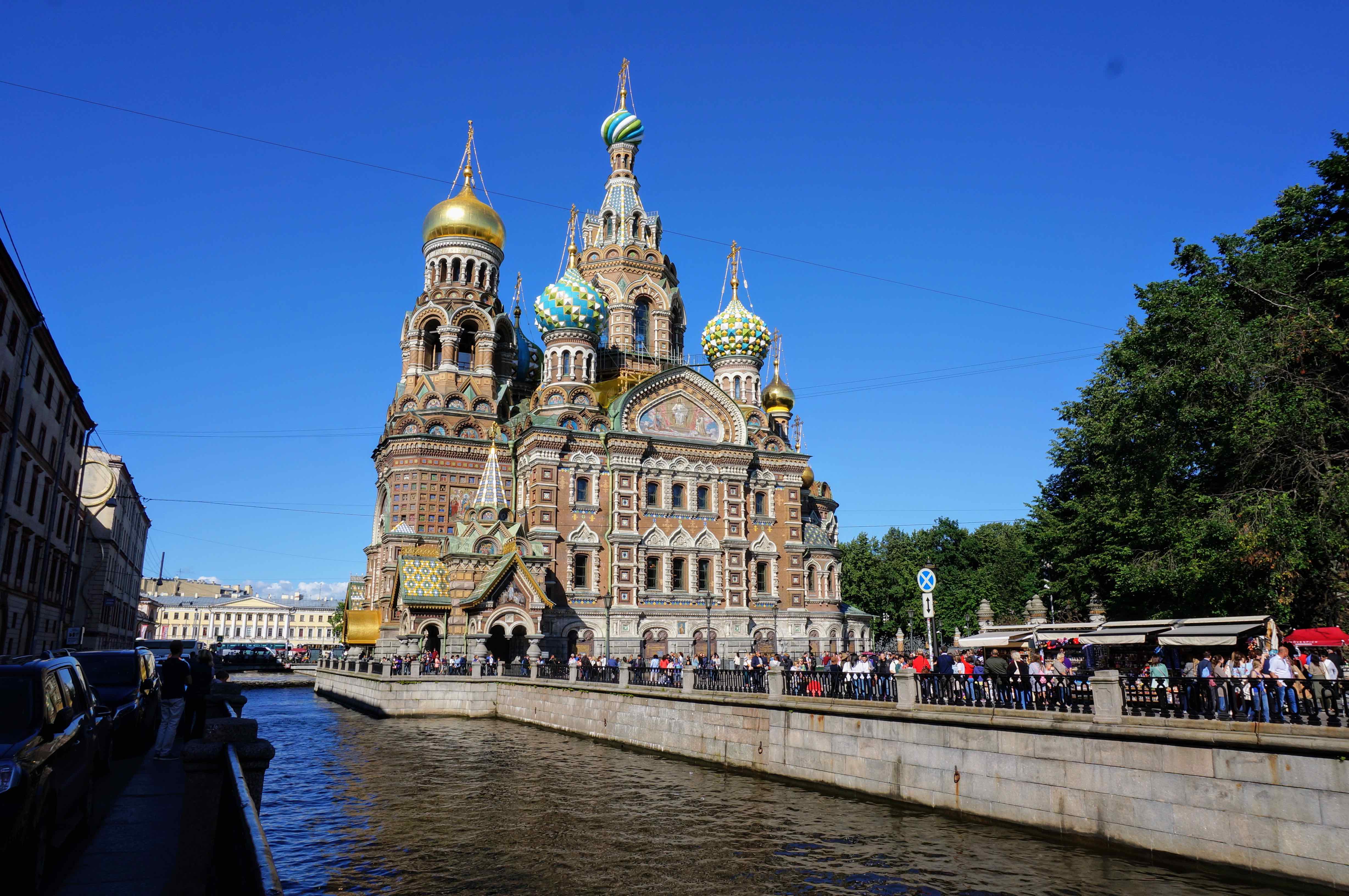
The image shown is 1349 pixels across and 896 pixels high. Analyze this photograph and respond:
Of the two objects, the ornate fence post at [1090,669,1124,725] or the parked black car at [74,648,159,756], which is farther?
the parked black car at [74,648,159,756]

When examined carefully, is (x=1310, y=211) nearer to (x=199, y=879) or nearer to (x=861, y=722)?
(x=861, y=722)

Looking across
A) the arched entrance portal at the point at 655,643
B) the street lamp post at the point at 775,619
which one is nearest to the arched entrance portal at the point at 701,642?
the arched entrance portal at the point at 655,643

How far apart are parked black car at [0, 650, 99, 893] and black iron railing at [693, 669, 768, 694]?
1492cm

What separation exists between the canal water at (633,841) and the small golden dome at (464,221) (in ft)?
122

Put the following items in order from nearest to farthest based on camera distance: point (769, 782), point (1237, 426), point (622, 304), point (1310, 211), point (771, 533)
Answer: point (769, 782)
point (1237, 426)
point (1310, 211)
point (771, 533)
point (622, 304)

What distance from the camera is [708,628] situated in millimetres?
43562

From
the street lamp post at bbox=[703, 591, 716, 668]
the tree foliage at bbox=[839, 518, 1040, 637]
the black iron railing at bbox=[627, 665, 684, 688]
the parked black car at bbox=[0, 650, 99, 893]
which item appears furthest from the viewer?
the tree foliage at bbox=[839, 518, 1040, 637]

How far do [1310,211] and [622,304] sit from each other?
3554 cm

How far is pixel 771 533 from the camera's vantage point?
4916cm

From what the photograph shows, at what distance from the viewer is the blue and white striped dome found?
58.7 meters

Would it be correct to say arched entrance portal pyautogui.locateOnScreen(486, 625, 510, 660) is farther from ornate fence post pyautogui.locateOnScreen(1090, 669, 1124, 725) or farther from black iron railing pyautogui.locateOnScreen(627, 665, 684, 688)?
ornate fence post pyautogui.locateOnScreen(1090, 669, 1124, 725)

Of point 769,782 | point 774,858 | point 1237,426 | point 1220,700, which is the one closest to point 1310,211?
point 1237,426

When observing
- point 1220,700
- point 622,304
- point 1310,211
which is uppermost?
point 622,304

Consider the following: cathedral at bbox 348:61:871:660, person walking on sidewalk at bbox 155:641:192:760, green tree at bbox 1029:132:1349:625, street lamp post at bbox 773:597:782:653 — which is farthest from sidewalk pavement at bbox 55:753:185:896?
street lamp post at bbox 773:597:782:653
